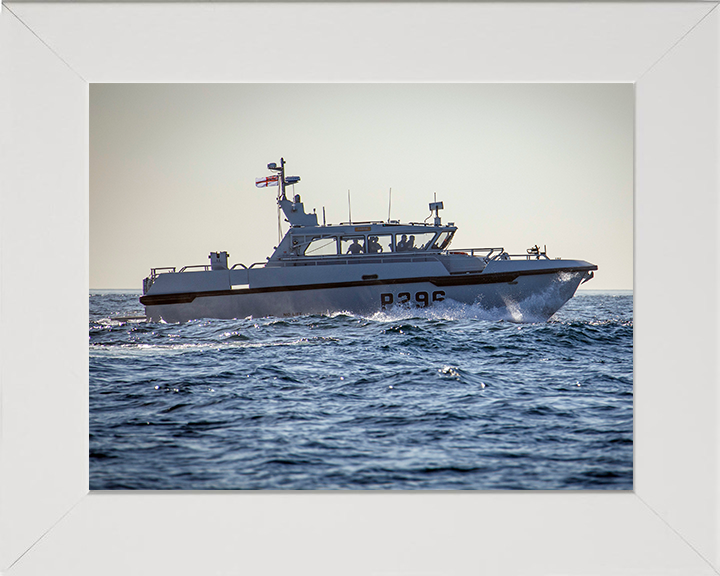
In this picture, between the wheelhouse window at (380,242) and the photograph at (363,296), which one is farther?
the wheelhouse window at (380,242)

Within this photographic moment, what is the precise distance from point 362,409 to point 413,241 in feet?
14.7

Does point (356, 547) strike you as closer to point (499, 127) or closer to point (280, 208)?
point (499, 127)

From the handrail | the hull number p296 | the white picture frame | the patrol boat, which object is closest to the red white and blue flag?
the patrol boat

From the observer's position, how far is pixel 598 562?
1944mm

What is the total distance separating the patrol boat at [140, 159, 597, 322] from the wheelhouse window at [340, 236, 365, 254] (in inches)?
0.6

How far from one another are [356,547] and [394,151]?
522 cm

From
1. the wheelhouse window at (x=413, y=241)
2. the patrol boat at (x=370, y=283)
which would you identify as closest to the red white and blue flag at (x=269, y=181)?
the patrol boat at (x=370, y=283)

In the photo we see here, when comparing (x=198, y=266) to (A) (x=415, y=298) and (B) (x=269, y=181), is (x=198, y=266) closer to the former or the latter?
(B) (x=269, y=181)

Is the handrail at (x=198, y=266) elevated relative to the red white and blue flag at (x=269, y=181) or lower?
lower

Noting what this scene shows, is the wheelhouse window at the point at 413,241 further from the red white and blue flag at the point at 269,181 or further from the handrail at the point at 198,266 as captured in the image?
the handrail at the point at 198,266

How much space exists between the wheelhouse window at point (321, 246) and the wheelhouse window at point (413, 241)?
90 cm
